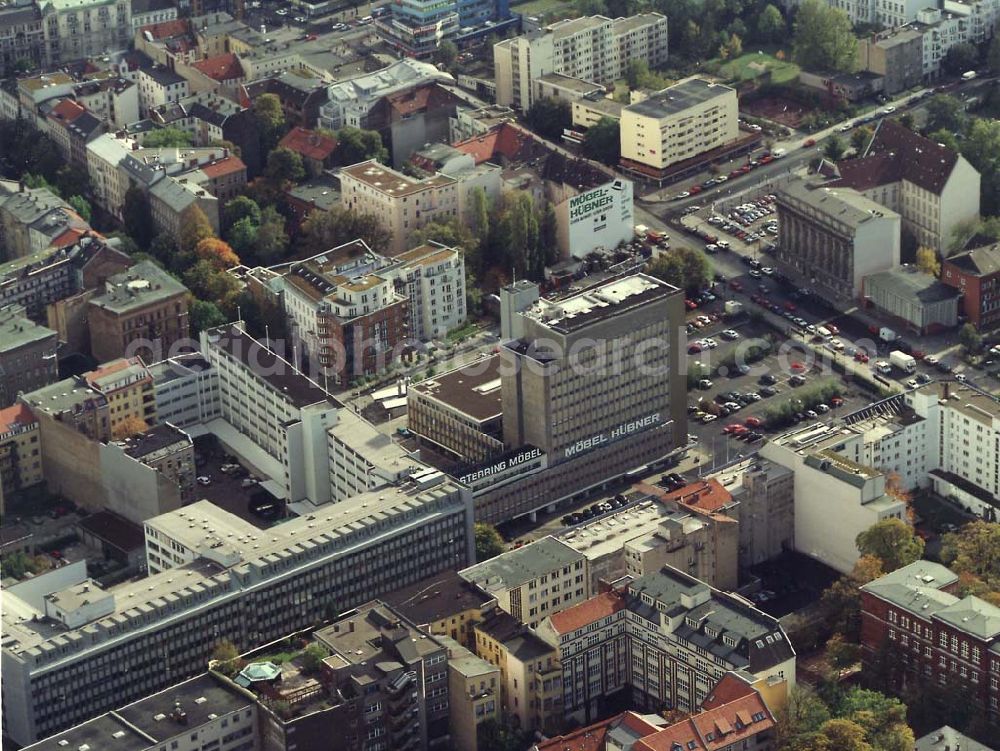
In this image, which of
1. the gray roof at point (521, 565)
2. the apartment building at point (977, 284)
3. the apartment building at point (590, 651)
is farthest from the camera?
the apartment building at point (977, 284)

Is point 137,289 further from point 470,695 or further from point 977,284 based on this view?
point 977,284

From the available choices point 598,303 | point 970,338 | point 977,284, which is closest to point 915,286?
point 977,284

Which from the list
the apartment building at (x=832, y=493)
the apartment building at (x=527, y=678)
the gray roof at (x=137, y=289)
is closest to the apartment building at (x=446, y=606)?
the apartment building at (x=527, y=678)

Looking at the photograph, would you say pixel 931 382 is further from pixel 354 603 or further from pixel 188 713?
pixel 188 713

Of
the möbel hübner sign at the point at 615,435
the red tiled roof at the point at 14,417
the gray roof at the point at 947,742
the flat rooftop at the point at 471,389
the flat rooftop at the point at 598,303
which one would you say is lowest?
the gray roof at the point at 947,742

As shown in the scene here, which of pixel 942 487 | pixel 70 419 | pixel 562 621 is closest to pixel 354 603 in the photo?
pixel 562 621

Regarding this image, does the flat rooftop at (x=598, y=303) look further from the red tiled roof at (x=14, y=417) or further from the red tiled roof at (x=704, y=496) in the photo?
the red tiled roof at (x=14, y=417)
